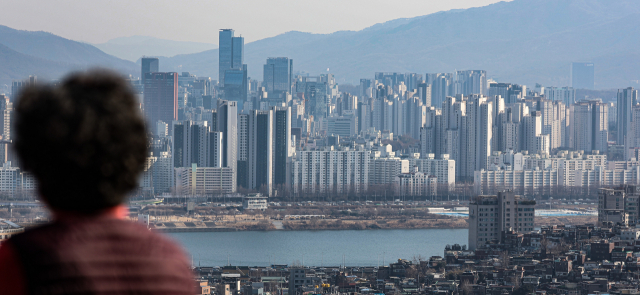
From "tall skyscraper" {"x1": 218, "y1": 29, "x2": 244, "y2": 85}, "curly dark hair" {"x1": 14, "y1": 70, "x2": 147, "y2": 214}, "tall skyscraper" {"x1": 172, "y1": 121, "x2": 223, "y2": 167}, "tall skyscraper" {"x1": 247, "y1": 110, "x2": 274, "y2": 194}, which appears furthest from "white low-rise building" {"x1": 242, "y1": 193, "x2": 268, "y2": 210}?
"tall skyscraper" {"x1": 218, "y1": 29, "x2": 244, "y2": 85}

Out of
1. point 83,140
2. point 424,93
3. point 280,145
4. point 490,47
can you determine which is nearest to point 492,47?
point 490,47

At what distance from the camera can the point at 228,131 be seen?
16188 millimetres

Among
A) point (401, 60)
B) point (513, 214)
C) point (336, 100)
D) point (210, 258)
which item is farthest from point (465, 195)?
point (401, 60)

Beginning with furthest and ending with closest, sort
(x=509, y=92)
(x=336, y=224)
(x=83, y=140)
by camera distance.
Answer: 1. (x=509, y=92)
2. (x=336, y=224)
3. (x=83, y=140)

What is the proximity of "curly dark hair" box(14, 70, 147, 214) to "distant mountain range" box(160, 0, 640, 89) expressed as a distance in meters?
42.9

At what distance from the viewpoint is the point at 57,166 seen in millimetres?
320

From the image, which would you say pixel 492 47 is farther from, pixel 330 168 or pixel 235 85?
pixel 330 168

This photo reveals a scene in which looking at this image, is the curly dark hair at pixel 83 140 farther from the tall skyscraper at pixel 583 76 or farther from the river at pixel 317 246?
the tall skyscraper at pixel 583 76

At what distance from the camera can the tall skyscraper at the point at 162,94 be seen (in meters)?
26.9

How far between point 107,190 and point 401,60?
51.5m

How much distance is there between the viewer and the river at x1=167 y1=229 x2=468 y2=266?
8.35m

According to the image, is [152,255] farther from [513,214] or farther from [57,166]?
[513,214]

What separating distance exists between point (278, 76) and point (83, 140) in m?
34.5

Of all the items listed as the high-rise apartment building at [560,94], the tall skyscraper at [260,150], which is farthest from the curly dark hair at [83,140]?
the high-rise apartment building at [560,94]
